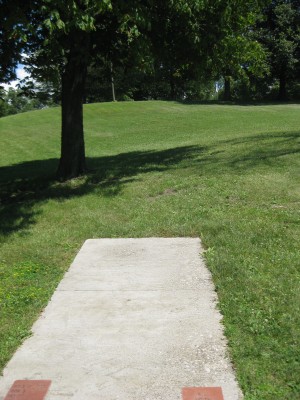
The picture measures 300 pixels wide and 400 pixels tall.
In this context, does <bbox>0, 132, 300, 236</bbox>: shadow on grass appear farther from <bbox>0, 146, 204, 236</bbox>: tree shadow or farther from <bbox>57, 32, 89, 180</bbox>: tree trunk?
<bbox>57, 32, 89, 180</bbox>: tree trunk

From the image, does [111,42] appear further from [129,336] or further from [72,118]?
[129,336]

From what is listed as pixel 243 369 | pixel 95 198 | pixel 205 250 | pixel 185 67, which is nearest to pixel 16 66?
pixel 185 67

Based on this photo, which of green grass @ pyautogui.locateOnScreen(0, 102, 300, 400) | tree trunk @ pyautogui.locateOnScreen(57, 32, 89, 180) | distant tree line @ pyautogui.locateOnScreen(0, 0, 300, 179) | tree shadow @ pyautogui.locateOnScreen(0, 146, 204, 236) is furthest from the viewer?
tree trunk @ pyautogui.locateOnScreen(57, 32, 89, 180)

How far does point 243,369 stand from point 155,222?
142 inches

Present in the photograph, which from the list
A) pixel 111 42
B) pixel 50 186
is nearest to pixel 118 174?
pixel 50 186

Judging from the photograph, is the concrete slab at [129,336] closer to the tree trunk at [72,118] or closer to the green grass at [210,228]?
the green grass at [210,228]

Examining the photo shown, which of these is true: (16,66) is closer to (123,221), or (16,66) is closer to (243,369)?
(123,221)

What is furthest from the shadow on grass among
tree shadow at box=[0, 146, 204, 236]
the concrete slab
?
the concrete slab

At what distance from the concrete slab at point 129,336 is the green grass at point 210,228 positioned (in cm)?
14

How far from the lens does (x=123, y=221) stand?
6.71 metres

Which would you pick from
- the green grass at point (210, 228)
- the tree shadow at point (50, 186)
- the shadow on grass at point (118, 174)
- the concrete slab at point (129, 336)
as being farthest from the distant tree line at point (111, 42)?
the concrete slab at point (129, 336)

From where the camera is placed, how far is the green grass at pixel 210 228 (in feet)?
11.0

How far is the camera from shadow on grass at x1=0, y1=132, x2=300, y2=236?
798 centimetres

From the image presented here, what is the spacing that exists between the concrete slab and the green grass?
143mm
